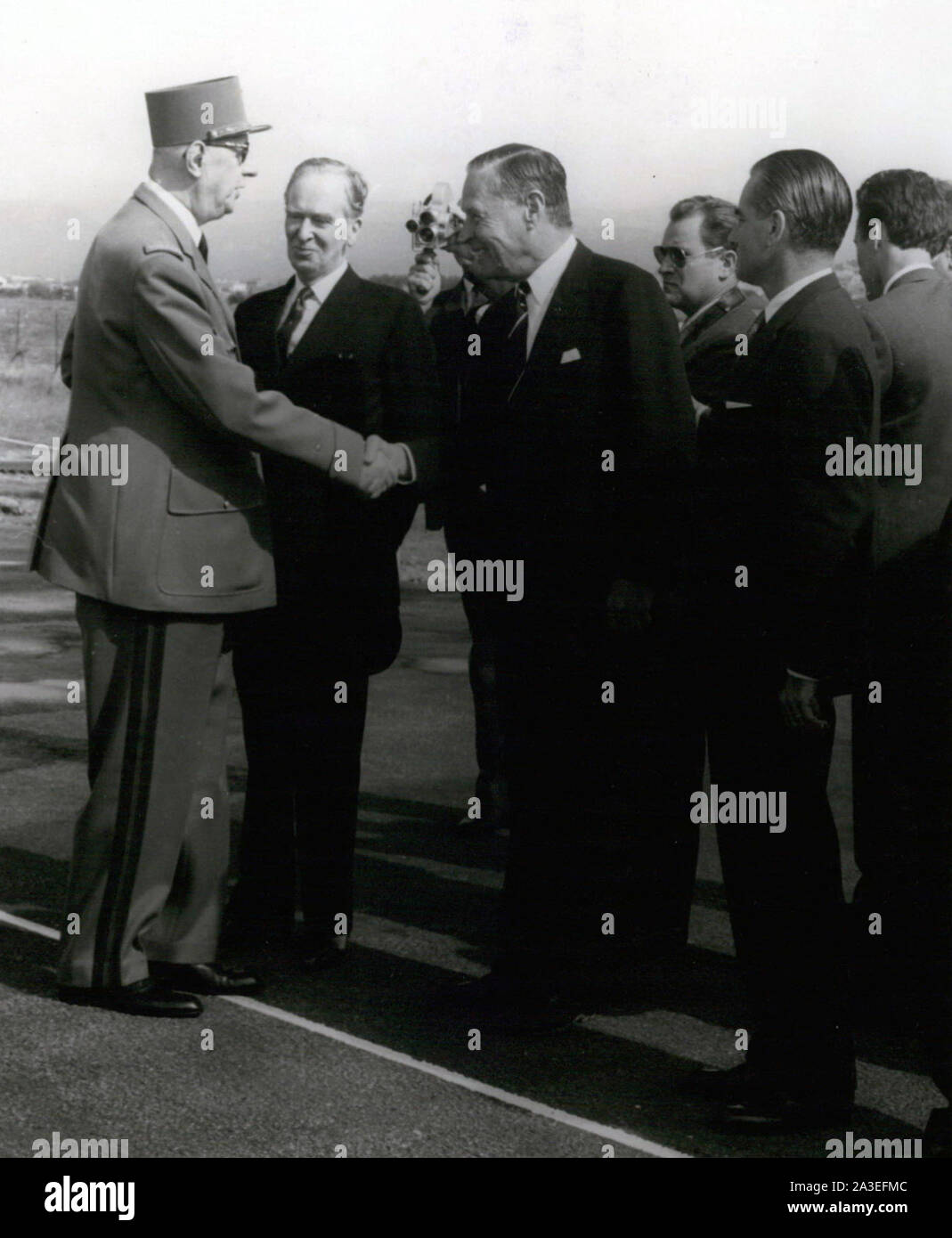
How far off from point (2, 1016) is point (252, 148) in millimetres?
2030

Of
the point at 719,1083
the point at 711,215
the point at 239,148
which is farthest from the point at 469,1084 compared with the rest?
the point at 711,215

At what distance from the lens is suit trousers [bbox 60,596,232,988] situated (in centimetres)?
400

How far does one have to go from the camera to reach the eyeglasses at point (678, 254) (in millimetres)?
4934

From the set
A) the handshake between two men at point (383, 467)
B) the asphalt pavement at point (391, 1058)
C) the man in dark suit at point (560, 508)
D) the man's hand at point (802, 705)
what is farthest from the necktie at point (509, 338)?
the asphalt pavement at point (391, 1058)

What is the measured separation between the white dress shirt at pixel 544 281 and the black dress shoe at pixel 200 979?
155 cm

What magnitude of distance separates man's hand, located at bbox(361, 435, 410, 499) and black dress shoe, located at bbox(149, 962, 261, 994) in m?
1.13

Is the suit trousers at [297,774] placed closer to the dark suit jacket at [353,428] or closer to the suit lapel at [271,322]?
the dark suit jacket at [353,428]

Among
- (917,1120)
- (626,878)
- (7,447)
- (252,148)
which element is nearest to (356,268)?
(252,148)

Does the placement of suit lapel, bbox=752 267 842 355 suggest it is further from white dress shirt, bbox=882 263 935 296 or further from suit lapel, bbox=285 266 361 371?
suit lapel, bbox=285 266 361 371

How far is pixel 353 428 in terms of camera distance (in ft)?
14.5

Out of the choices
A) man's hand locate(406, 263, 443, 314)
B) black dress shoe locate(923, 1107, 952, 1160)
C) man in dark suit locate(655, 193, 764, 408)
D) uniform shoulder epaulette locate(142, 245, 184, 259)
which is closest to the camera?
black dress shoe locate(923, 1107, 952, 1160)

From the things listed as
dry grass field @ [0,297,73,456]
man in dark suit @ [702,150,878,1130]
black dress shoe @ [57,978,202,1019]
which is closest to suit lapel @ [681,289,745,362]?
man in dark suit @ [702,150,878,1130]

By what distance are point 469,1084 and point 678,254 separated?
2.38 m

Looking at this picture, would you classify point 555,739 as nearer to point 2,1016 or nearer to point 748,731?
point 748,731
